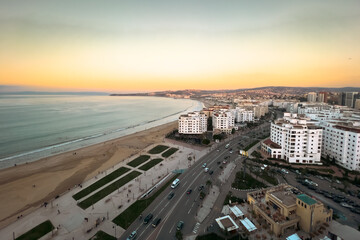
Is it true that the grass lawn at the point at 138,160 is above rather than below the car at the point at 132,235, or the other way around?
below

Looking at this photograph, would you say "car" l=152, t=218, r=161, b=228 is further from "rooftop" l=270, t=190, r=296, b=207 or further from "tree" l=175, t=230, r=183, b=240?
"rooftop" l=270, t=190, r=296, b=207

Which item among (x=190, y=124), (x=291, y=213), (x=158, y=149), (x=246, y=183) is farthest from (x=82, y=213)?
(x=190, y=124)

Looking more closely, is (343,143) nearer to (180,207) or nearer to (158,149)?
(180,207)

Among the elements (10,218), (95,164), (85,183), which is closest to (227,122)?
(95,164)

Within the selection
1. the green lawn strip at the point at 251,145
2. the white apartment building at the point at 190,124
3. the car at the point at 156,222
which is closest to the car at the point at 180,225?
the car at the point at 156,222

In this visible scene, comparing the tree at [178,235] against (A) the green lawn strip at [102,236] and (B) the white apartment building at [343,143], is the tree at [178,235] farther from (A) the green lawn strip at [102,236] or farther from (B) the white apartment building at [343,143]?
(B) the white apartment building at [343,143]

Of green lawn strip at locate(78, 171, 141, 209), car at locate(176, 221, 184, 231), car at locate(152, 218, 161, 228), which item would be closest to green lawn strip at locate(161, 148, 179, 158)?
green lawn strip at locate(78, 171, 141, 209)

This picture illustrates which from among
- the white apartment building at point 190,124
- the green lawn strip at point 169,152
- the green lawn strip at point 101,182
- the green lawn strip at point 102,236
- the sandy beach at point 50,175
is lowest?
the sandy beach at point 50,175
